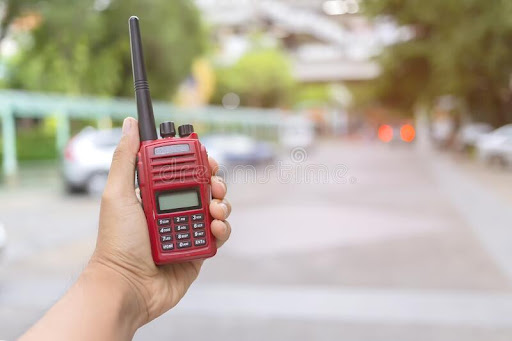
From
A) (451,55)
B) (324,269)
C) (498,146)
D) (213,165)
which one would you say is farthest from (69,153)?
(498,146)

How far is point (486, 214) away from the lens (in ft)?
39.7

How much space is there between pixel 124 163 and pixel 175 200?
0.14 m

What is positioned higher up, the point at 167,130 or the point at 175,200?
the point at 167,130

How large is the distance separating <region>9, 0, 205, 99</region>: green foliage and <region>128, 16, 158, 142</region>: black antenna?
1566cm

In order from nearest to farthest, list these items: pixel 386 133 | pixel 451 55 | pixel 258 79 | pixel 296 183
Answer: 1. pixel 451 55
2. pixel 296 183
3. pixel 386 133
4. pixel 258 79

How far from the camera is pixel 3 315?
17.6ft

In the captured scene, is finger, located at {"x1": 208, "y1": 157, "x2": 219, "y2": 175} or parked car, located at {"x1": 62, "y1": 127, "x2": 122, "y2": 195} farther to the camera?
parked car, located at {"x1": 62, "y1": 127, "x2": 122, "y2": 195}

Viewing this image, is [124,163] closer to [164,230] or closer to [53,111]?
[164,230]

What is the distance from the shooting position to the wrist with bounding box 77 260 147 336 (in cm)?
127

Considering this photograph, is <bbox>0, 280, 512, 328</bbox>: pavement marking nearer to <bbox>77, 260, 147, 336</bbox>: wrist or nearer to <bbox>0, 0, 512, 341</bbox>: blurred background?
<bbox>0, 0, 512, 341</bbox>: blurred background

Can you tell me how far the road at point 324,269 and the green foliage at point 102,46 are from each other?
21.6 feet

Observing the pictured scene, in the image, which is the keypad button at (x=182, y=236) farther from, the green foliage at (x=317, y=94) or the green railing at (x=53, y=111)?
the green foliage at (x=317, y=94)

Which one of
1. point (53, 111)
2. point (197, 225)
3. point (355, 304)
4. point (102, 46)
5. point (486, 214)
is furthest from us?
point (102, 46)

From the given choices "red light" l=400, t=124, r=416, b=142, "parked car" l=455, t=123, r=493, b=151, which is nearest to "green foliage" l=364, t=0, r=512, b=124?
"parked car" l=455, t=123, r=493, b=151
